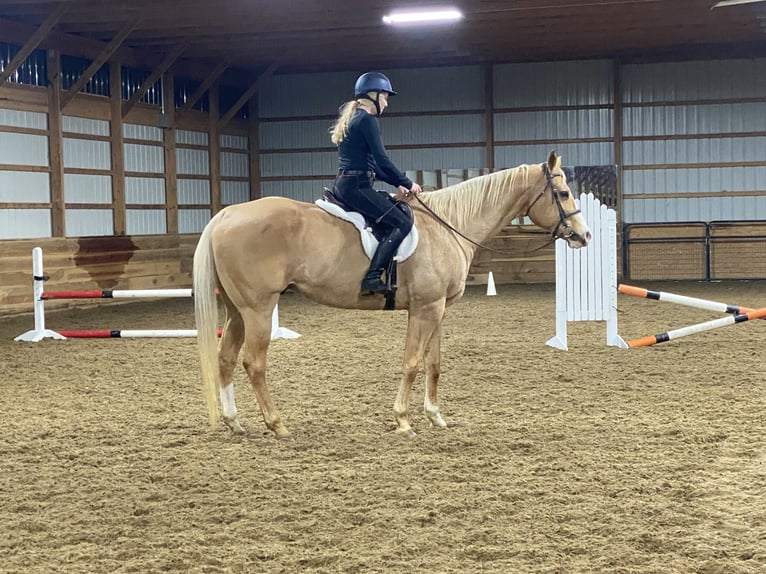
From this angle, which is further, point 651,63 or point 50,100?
point 651,63

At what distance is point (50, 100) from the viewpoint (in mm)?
13938

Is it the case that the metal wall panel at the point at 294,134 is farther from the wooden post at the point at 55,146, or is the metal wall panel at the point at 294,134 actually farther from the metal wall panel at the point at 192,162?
the wooden post at the point at 55,146

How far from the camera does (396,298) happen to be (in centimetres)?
563

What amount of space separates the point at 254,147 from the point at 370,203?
49.4 ft

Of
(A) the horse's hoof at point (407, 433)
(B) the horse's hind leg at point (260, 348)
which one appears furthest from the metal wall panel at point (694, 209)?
(B) the horse's hind leg at point (260, 348)

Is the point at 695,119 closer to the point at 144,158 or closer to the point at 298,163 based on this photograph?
the point at 298,163

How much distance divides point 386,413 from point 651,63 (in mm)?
14426

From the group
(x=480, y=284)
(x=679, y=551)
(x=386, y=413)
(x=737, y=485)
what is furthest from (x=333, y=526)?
(x=480, y=284)

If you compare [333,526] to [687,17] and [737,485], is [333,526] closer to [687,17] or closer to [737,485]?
[737,485]

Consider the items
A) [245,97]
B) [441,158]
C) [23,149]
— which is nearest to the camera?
[23,149]

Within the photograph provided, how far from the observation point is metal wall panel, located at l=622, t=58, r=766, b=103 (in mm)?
17984

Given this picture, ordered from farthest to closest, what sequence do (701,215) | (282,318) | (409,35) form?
1. (701,215)
2. (409,35)
3. (282,318)

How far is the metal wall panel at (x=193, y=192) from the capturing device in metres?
17.6

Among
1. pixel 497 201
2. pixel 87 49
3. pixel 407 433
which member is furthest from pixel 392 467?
pixel 87 49
